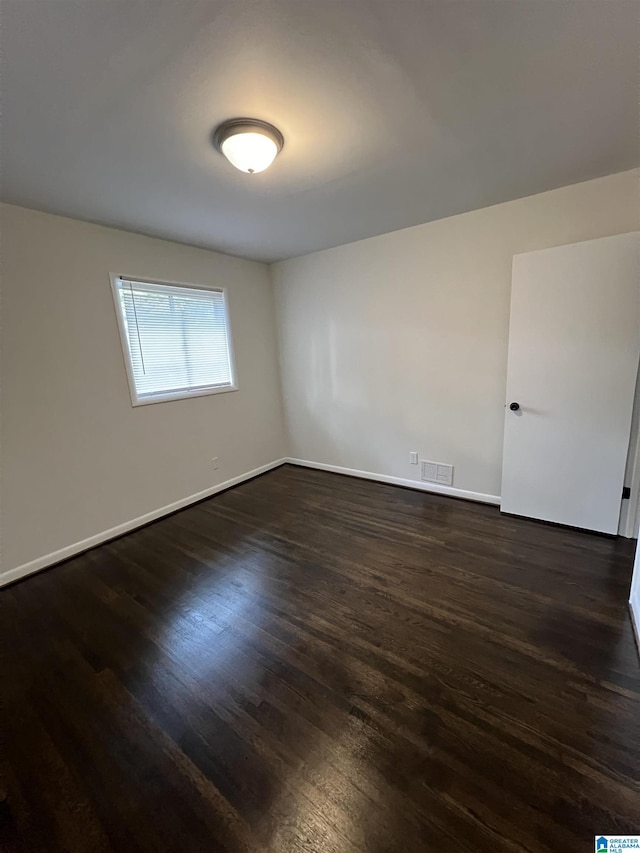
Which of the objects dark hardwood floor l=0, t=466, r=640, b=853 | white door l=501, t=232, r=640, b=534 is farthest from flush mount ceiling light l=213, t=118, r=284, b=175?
dark hardwood floor l=0, t=466, r=640, b=853

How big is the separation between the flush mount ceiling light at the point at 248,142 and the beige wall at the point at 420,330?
1.80 m

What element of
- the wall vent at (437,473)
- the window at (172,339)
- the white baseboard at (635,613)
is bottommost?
the white baseboard at (635,613)

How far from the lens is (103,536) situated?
2.82 meters

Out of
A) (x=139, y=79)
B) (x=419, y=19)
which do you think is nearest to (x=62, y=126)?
(x=139, y=79)

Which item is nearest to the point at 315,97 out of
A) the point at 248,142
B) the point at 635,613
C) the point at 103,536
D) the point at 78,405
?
the point at 248,142

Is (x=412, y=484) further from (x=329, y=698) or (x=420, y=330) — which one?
(x=329, y=698)

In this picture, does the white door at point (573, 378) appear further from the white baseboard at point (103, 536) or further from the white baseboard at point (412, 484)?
the white baseboard at point (103, 536)

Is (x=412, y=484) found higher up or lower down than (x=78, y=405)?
lower down

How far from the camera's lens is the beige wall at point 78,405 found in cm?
232

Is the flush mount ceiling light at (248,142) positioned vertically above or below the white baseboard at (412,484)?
above

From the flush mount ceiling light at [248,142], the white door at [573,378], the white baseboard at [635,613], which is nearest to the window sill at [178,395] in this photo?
the flush mount ceiling light at [248,142]

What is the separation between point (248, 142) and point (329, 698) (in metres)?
2.55

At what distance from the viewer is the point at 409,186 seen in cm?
227

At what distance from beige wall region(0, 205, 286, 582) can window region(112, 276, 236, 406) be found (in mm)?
99
